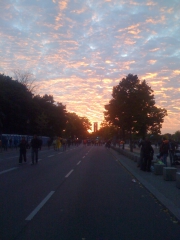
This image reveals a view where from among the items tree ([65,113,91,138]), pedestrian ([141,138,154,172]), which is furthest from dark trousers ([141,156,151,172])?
tree ([65,113,91,138])

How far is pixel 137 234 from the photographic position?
662 cm

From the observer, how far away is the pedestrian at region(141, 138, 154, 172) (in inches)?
717

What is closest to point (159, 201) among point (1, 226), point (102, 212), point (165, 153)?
point (102, 212)

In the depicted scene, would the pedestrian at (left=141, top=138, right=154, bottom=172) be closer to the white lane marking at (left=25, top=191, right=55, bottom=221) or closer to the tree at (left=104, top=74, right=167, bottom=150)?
the white lane marking at (left=25, top=191, right=55, bottom=221)

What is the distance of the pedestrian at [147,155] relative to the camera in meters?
18.2

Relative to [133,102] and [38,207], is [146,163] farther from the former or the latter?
[133,102]

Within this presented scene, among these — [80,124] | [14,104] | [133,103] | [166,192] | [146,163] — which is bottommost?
[166,192]

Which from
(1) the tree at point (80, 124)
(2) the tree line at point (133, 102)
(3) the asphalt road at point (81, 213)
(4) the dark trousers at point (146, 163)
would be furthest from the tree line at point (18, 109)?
(1) the tree at point (80, 124)

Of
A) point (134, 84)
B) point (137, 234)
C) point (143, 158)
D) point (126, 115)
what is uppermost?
point (134, 84)

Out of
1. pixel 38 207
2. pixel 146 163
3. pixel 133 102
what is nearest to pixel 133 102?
pixel 133 102

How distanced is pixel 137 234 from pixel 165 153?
1434 centimetres

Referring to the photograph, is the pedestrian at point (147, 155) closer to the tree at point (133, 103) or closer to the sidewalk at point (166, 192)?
the sidewalk at point (166, 192)

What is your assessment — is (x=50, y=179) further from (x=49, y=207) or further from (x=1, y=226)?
(x=1, y=226)

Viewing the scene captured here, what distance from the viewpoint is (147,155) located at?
1831 centimetres
